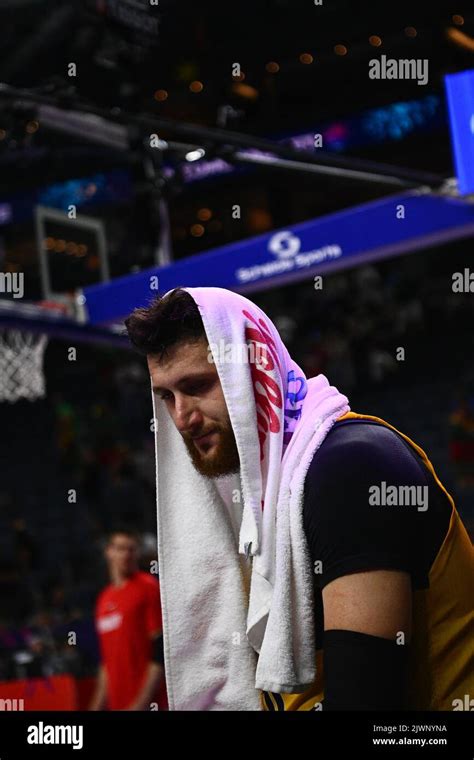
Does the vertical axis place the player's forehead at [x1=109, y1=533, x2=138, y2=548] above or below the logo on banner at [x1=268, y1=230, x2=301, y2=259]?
below

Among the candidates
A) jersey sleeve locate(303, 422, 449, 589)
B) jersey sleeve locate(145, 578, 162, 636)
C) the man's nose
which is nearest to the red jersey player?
jersey sleeve locate(145, 578, 162, 636)

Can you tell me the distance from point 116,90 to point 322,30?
1257cm

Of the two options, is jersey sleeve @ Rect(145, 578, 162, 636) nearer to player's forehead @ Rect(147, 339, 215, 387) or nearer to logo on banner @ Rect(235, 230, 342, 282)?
logo on banner @ Rect(235, 230, 342, 282)

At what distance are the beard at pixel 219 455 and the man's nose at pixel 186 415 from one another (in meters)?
0.03

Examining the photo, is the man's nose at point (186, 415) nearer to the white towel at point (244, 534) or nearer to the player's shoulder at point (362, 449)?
the white towel at point (244, 534)

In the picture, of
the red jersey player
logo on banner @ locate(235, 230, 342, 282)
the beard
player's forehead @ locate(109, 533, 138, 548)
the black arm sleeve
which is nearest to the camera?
the black arm sleeve

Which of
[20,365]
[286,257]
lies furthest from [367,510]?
[20,365]

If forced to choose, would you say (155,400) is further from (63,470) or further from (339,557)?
(63,470)

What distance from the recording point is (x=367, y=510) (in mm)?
1627

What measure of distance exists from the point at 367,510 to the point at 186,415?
17.4 inches

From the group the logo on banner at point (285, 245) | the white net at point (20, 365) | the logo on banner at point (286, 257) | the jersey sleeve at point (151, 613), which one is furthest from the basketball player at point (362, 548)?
the white net at point (20, 365)

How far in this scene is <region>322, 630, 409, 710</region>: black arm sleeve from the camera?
5.19ft

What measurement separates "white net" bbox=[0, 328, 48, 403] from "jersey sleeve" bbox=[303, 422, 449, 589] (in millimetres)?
6136

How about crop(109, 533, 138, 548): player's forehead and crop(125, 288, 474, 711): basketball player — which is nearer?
crop(125, 288, 474, 711): basketball player
